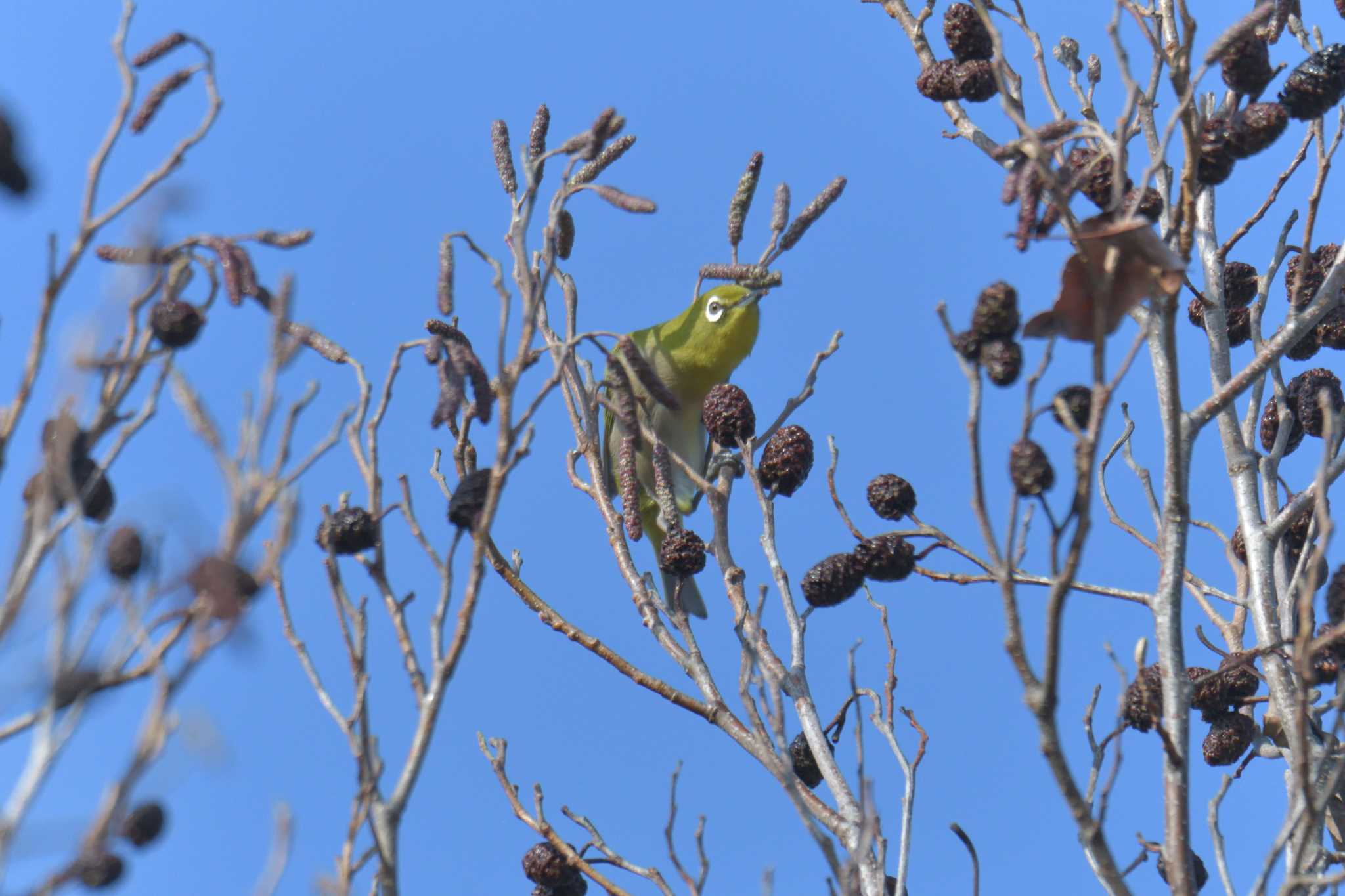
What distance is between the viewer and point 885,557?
2594 mm

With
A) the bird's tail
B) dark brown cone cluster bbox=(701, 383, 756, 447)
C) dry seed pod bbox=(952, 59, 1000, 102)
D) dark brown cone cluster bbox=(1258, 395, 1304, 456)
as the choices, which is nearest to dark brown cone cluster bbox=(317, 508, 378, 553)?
dark brown cone cluster bbox=(701, 383, 756, 447)

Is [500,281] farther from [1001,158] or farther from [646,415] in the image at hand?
[646,415]

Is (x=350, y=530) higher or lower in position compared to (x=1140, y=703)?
lower

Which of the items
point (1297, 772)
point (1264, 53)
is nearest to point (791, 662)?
point (1297, 772)

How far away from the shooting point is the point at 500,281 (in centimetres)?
162

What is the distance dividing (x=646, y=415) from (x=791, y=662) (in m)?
0.64

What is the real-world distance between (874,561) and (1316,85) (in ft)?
3.82

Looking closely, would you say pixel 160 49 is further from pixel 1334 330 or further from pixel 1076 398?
pixel 1334 330

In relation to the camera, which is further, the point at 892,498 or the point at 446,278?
the point at 892,498

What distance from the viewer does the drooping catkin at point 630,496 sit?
2.61 meters

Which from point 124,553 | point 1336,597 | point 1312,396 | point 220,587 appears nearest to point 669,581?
point 1312,396

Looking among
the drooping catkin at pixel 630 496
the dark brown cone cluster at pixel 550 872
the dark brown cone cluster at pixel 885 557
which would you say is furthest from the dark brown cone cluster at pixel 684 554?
the dark brown cone cluster at pixel 550 872

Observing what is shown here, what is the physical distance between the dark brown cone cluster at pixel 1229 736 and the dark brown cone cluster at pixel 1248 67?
1287 mm

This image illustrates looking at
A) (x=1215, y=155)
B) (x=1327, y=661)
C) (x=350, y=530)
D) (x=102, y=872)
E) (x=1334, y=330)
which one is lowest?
(x=102, y=872)
